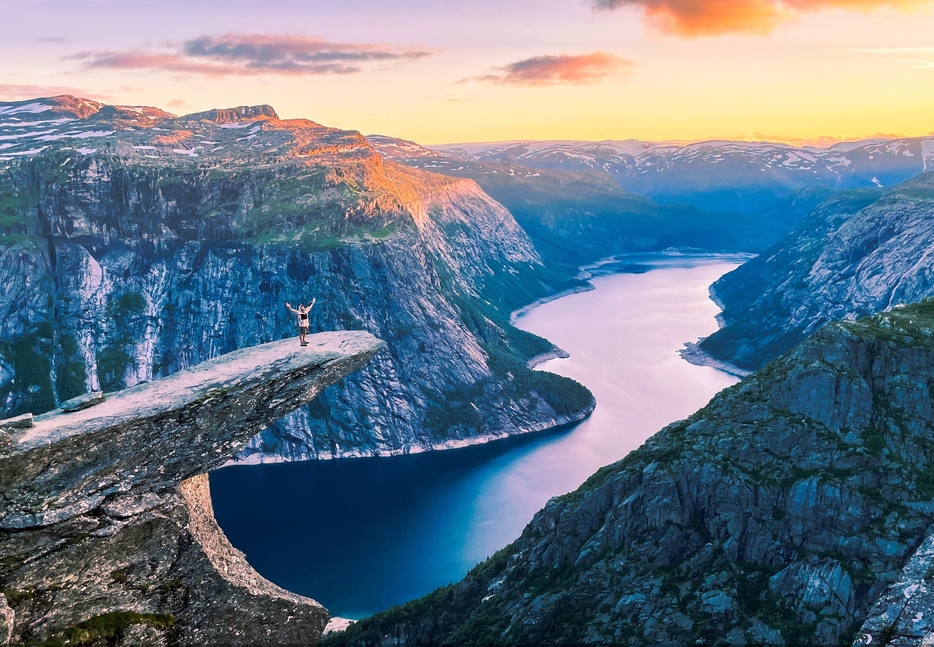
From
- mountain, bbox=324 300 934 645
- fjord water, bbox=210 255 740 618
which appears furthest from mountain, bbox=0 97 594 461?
mountain, bbox=324 300 934 645

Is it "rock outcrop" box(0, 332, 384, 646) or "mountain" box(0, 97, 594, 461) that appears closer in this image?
"rock outcrop" box(0, 332, 384, 646)

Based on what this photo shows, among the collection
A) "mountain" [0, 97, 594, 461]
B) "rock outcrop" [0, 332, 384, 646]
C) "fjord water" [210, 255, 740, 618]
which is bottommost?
"fjord water" [210, 255, 740, 618]

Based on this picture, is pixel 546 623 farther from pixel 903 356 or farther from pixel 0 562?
pixel 0 562

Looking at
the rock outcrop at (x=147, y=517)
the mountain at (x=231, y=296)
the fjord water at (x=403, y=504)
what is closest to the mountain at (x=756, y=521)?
the rock outcrop at (x=147, y=517)

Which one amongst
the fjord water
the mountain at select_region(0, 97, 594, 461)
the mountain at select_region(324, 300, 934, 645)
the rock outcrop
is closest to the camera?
the rock outcrop

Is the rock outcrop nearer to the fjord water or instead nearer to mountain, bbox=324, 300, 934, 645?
mountain, bbox=324, 300, 934, 645

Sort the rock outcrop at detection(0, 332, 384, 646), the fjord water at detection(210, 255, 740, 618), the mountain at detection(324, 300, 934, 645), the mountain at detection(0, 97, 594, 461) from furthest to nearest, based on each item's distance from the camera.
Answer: the mountain at detection(0, 97, 594, 461), the fjord water at detection(210, 255, 740, 618), the mountain at detection(324, 300, 934, 645), the rock outcrop at detection(0, 332, 384, 646)
